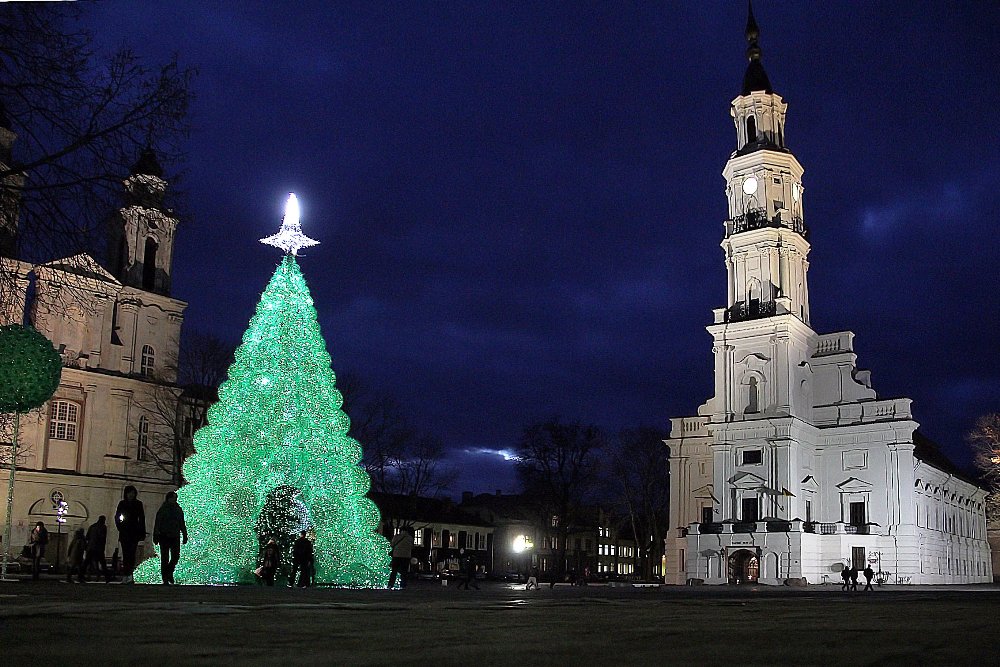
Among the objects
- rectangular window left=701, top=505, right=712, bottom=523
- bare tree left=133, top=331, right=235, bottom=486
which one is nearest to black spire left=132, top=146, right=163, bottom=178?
bare tree left=133, top=331, right=235, bottom=486

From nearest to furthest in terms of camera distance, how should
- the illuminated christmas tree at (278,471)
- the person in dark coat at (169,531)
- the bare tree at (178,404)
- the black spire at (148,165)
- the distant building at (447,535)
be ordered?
the black spire at (148,165) < the person in dark coat at (169,531) < the illuminated christmas tree at (278,471) < the bare tree at (178,404) < the distant building at (447,535)

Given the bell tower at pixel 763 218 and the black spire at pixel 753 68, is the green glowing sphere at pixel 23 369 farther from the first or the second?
the black spire at pixel 753 68

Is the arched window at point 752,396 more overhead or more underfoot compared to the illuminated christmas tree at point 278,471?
more overhead

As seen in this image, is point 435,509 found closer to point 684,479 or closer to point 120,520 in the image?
point 684,479

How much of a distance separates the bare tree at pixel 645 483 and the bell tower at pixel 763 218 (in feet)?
57.2

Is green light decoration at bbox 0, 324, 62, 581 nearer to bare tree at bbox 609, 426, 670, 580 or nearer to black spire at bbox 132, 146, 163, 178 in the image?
black spire at bbox 132, 146, 163, 178

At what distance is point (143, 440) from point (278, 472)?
32877 millimetres

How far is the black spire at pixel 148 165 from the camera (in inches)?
494

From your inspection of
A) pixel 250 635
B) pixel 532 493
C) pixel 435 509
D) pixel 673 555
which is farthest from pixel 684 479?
pixel 250 635

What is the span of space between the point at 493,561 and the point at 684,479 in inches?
1607

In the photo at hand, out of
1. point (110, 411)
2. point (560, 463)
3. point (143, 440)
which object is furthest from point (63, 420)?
point (560, 463)

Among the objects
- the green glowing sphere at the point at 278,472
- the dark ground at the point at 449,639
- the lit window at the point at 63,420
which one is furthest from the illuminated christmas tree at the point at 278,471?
the lit window at the point at 63,420

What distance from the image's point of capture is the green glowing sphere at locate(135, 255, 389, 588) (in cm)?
2439

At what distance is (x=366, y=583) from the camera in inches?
976
